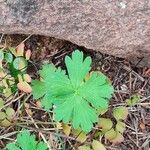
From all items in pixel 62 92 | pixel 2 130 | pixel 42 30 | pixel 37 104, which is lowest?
pixel 2 130

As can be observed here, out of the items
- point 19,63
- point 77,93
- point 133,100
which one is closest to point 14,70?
point 19,63

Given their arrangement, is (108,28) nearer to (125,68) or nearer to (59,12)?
(59,12)

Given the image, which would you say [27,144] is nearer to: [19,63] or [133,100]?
[19,63]

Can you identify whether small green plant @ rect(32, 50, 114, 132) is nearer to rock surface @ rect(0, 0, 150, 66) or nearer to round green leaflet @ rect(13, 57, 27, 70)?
rock surface @ rect(0, 0, 150, 66)

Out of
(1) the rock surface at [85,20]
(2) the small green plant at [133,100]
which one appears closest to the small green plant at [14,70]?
(1) the rock surface at [85,20]

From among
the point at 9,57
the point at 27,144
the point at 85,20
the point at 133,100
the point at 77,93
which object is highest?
the point at 85,20

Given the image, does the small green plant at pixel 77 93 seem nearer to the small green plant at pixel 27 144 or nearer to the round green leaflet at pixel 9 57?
the small green plant at pixel 27 144

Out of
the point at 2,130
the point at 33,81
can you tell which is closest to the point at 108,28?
the point at 33,81
